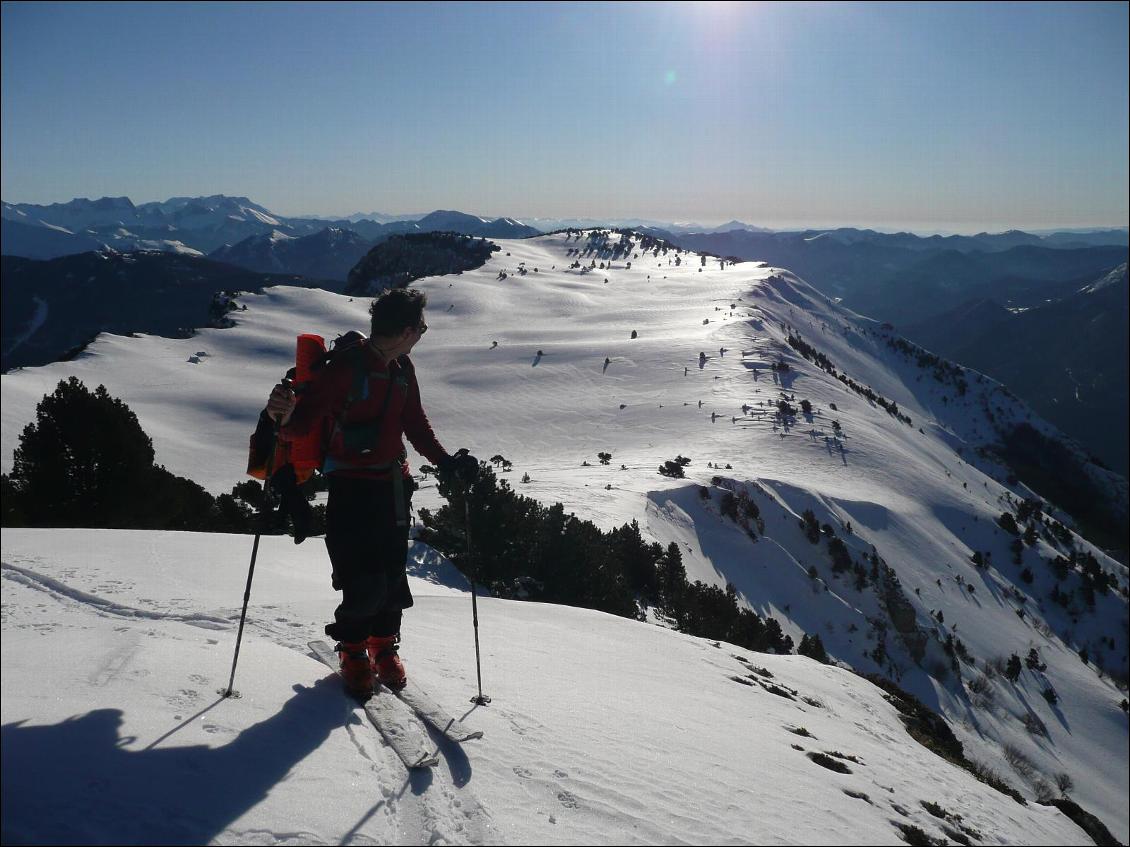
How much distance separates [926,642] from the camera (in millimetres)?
17984

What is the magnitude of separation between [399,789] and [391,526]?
1.60 meters

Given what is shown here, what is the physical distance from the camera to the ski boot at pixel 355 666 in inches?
160

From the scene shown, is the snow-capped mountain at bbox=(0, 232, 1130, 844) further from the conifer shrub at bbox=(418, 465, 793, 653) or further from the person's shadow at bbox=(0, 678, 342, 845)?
the conifer shrub at bbox=(418, 465, 793, 653)

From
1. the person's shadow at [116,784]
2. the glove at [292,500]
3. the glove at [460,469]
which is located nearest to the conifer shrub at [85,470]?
the glove at [460,469]

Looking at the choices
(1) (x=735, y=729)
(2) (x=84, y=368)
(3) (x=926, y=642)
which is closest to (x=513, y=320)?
(2) (x=84, y=368)

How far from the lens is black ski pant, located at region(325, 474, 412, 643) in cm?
416

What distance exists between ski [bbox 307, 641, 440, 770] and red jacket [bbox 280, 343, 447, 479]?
55.6 inches

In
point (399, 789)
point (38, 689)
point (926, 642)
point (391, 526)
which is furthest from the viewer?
point (926, 642)

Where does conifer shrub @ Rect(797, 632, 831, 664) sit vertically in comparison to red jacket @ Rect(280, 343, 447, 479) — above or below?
below

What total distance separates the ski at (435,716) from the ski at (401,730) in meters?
0.08

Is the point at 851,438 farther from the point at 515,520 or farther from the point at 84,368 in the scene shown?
the point at 84,368

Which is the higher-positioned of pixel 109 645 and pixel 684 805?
pixel 109 645

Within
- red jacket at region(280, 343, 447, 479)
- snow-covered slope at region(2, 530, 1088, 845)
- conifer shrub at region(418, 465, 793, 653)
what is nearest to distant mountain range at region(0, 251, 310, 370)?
conifer shrub at region(418, 465, 793, 653)

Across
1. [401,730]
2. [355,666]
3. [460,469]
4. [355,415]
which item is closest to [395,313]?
[355,415]
